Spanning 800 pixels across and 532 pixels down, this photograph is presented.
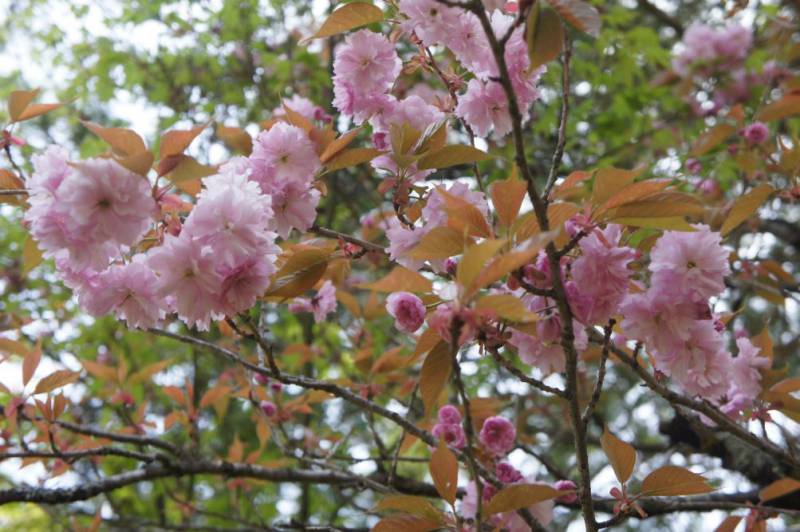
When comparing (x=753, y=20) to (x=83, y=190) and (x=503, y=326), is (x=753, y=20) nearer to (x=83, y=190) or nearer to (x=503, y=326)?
(x=503, y=326)

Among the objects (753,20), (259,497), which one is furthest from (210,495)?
(753,20)

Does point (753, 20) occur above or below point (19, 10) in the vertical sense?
below

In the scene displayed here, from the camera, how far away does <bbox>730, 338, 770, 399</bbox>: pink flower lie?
160 centimetres

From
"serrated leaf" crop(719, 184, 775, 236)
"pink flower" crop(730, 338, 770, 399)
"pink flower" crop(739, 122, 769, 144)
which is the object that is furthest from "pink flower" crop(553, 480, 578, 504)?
"pink flower" crop(739, 122, 769, 144)

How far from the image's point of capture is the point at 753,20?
423cm

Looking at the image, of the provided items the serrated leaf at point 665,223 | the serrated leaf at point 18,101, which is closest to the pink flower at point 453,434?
the serrated leaf at point 665,223

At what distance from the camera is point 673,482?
1159 millimetres

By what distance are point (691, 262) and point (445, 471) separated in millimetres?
499

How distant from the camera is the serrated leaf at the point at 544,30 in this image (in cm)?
94

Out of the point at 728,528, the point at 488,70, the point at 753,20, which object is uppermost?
the point at 753,20

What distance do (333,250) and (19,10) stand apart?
15.7ft

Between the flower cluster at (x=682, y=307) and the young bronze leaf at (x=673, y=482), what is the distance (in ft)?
0.49

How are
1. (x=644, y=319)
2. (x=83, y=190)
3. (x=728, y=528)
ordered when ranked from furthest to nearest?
(x=728, y=528) < (x=644, y=319) < (x=83, y=190)

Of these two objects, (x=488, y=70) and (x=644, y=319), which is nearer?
(x=644, y=319)
